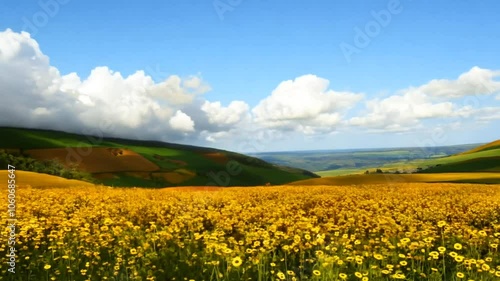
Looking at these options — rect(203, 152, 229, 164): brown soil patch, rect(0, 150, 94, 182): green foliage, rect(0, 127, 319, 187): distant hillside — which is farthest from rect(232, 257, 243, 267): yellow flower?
rect(203, 152, 229, 164): brown soil patch

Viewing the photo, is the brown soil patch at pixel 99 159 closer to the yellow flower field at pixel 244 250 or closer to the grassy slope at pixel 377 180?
the grassy slope at pixel 377 180

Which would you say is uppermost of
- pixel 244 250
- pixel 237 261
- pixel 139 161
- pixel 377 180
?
pixel 237 261

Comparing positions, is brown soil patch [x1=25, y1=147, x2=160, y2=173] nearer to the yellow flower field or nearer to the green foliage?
the green foliage

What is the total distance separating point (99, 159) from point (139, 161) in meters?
10.6

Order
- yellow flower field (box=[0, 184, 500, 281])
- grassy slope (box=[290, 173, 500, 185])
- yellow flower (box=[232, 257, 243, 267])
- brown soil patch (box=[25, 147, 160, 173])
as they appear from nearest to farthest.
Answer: yellow flower (box=[232, 257, 243, 267]) → yellow flower field (box=[0, 184, 500, 281]) → grassy slope (box=[290, 173, 500, 185]) → brown soil patch (box=[25, 147, 160, 173])

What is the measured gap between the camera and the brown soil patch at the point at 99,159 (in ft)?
288

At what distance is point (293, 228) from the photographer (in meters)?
10.8

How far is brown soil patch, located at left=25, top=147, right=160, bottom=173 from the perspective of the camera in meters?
87.7

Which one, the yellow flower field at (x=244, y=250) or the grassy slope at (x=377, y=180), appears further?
the grassy slope at (x=377, y=180)

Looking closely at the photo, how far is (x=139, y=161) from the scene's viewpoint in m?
98.8

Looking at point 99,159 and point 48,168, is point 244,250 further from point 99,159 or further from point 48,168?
point 99,159

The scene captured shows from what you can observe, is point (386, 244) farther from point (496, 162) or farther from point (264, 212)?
point (496, 162)

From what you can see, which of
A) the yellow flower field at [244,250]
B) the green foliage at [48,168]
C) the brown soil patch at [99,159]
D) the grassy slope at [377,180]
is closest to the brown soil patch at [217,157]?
the brown soil patch at [99,159]

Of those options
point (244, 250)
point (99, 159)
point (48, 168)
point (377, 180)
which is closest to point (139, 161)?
point (99, 159)
